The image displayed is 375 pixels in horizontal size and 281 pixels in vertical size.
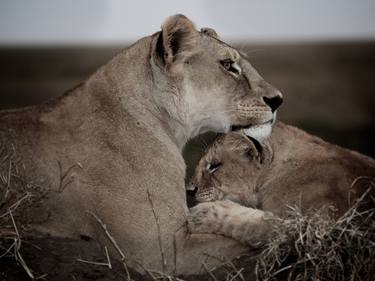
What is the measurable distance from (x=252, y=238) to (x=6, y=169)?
1.57 metres

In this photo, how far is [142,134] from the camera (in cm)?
525

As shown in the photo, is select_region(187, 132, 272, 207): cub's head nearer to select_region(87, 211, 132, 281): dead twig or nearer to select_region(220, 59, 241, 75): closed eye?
select_region(220, 59, 241, 75): closed eye

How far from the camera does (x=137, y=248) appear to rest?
4875 millimetres

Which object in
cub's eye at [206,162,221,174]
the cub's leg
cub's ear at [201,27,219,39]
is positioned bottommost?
cub's eye at [206,162,221,174]

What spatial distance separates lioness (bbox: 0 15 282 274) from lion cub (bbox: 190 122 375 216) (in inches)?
21.0

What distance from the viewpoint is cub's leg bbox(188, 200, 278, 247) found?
512 cm

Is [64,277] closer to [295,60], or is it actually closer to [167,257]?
[167,257]

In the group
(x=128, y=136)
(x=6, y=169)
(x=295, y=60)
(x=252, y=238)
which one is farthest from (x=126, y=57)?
(x=295, y=60)

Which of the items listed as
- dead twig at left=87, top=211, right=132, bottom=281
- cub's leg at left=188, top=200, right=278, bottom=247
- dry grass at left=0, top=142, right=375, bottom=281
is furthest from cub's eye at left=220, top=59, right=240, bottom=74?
dead twig at left=87, top=211, right=132, bottom=281

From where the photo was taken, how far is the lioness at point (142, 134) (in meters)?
4.92

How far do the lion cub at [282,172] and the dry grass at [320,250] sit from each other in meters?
0.42

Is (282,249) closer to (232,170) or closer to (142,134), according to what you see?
(142,134)

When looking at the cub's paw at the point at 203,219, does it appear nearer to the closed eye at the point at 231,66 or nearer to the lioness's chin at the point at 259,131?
the lioness's chin at the point at 259,131

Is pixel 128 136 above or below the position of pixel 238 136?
above
